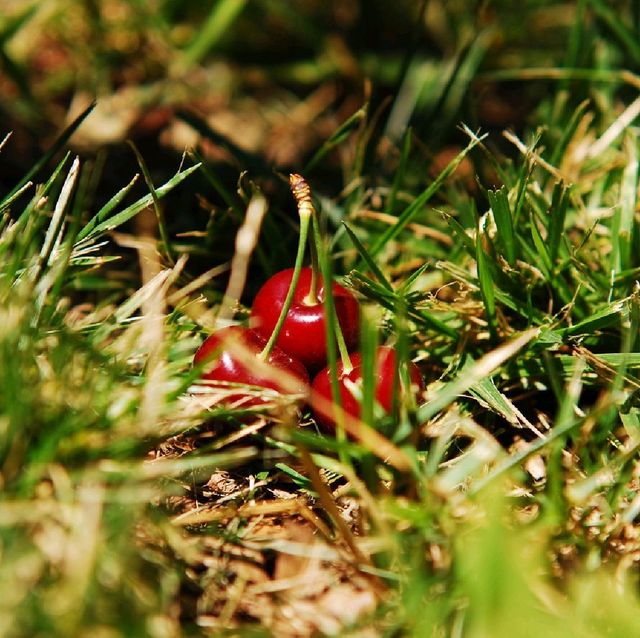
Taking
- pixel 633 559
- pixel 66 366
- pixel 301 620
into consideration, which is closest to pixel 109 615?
pixel 301 620

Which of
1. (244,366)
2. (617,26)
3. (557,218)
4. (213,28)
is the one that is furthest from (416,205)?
(213,28)

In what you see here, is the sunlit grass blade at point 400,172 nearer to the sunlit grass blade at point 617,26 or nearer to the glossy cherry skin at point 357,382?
the glossy cherry skin at point 357,382

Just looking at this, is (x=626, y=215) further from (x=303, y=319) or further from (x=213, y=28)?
(x=213, y=28)

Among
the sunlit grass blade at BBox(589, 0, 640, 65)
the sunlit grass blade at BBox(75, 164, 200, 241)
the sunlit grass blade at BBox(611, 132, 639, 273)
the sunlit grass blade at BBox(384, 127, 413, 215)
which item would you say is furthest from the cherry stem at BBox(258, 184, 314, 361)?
Answer: the sunlit grass blade at BBox(589, 0, 640, 65)

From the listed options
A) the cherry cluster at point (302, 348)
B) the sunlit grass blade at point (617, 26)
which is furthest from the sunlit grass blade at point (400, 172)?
the sunlit grass blade at point (617, 26)

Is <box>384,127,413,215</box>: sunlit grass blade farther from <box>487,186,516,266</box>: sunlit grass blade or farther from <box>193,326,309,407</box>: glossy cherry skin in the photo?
<box>193,326,309,407</box>: glossy cherry skin

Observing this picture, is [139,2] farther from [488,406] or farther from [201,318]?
[488,406]
